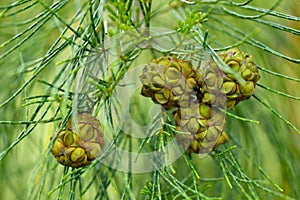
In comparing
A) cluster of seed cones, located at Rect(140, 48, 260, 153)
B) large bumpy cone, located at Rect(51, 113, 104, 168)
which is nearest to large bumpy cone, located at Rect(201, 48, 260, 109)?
cluster of seed cones, located at Rect(140, 48, 260, 153)

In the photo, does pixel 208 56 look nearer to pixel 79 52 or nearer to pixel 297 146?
pixel 79 52

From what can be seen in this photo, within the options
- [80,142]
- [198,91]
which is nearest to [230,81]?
[198,91]

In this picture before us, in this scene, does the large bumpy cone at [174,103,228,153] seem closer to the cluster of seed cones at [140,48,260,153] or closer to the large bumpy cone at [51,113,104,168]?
the cluster of seed cones at [140,48,260,153]

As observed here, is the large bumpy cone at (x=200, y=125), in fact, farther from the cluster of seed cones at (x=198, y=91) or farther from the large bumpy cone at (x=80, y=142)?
the large bumpy cone at (x=80, y=142)

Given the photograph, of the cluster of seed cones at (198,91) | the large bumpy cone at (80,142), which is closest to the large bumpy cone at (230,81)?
the cluster of seed cones at (198,91)

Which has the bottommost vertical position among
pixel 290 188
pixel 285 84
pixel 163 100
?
pixel 290 188

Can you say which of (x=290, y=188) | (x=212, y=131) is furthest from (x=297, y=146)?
(x=212, y=131)
